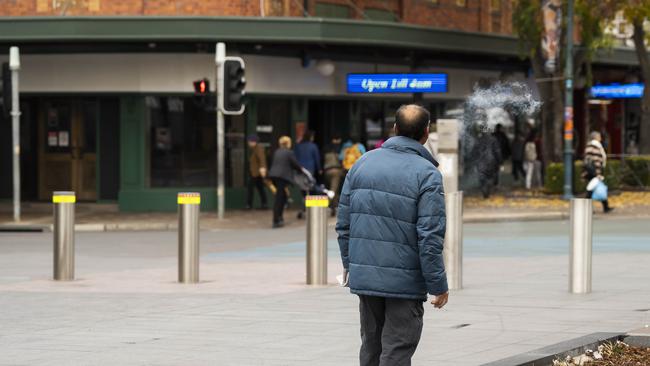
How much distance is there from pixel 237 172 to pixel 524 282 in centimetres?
1691

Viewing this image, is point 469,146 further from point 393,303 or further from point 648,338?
point 393,303

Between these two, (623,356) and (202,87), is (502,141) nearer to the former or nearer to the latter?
(202,87)

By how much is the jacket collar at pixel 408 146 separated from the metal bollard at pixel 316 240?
309 inches

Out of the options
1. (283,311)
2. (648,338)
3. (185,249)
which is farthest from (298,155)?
(648,338)

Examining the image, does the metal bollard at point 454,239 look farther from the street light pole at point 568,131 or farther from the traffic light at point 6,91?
the street light pole at point 568,131

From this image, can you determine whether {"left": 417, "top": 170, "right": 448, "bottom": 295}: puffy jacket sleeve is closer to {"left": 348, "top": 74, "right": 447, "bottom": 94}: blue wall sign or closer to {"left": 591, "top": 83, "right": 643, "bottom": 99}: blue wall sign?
{"left": 348, "top": 74, "right": 447, "bottom": 94}: blue wall sign

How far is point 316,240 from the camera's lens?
49.3ft

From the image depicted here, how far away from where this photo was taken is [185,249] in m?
15.3

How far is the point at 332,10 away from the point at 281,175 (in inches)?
312

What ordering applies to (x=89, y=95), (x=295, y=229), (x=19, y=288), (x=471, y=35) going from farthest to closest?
(x=471, y=35)
(x=89, y=95)
(x=295, y=229)
(x=19, y=288)

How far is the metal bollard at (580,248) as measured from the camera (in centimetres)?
1360

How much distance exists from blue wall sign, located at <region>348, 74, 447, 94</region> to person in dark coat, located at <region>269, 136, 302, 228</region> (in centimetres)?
525

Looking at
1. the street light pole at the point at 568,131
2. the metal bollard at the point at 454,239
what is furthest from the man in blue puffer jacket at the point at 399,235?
the street light pole at the point at 568,131

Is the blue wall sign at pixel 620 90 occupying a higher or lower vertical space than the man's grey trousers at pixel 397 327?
higher
